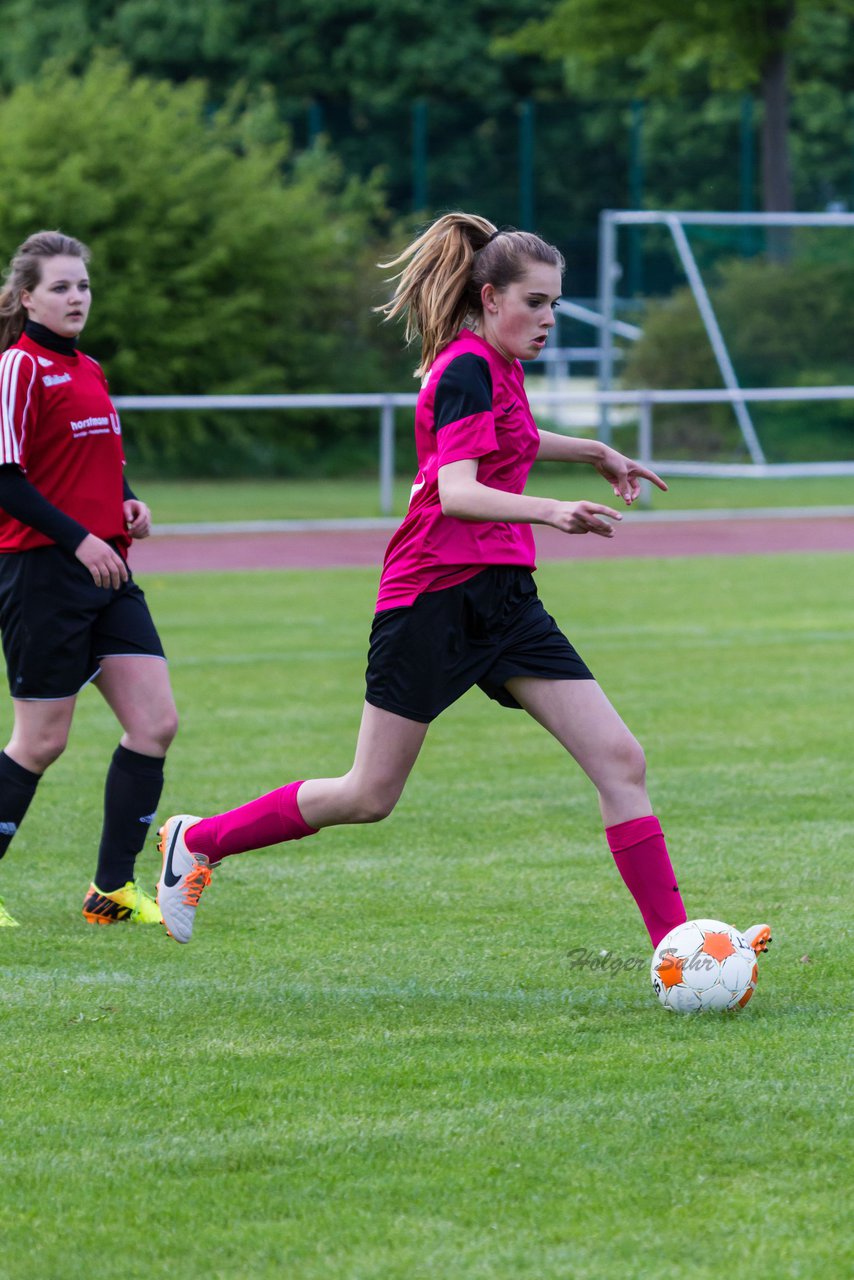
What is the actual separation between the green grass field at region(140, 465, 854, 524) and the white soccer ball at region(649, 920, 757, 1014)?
15229 millimetres

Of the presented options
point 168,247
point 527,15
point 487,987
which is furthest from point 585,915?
point 527,15

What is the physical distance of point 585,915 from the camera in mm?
5754

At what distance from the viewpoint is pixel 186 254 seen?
25453 millimetres

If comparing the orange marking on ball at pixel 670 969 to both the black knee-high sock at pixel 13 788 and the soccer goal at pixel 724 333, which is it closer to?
the black knee-high sock at pixel 13 788

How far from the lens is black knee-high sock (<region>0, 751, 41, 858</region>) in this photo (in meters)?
5.85

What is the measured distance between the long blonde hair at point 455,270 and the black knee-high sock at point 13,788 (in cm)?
190

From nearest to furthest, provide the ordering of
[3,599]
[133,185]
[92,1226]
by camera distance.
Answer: [92,1226], [3,599], [133,185]

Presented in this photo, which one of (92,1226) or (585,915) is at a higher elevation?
(92,1226)

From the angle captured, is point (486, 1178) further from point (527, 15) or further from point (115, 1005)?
point (527, 15)

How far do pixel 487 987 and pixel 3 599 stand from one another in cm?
188

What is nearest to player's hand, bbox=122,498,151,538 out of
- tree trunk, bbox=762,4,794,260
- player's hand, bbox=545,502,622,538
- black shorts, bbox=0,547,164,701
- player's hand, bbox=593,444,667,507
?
black shorts, bbox=0,547,164,701

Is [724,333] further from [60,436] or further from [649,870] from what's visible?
[649,870]

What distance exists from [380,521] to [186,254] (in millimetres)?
7678

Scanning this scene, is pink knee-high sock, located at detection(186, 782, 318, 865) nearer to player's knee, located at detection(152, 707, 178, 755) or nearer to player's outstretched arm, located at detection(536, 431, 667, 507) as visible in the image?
player's knee, located at detection(152, 707, 178, 755)
